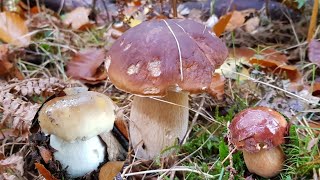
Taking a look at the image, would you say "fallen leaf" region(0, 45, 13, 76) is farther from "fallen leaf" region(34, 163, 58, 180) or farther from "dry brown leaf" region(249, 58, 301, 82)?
"dry brown leaf" region(249, 58, 301, 82)

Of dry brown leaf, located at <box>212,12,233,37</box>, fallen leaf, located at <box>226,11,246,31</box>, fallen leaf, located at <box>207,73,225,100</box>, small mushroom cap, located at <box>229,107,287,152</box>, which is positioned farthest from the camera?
fallen leaf, located at <box>226,11,246,31</box>

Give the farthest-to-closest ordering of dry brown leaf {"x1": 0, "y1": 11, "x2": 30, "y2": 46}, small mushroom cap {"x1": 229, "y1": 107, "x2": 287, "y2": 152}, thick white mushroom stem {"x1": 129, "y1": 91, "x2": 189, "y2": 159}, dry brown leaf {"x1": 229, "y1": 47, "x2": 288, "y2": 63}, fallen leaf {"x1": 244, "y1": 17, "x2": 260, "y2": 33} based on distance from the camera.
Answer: fallen leaf {"x1": 244, "y1": 17, "x2": 260, "y2": 33} < dry brown leaf {"x1": 0, "y1": 11, "x2": 30, "y2": 46} < dry brown leaf {"x1": 229, "y1": 47, "x2": 288, "y2": 63} < thick white mushroom stem {"x1": 129, "y1": 91, "x2": 189, "y2": 159} < small mushroom cap {"x1": 229, "y1": 107, "x2": 287, "y2": 152}

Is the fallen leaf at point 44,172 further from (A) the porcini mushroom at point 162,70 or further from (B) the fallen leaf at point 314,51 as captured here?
(B) the fallen leaf at point 314,51

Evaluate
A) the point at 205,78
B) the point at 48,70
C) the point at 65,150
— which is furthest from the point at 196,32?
the point at 48,70

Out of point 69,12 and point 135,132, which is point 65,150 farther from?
point 69,12

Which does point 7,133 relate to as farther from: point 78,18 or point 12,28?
point 78,18

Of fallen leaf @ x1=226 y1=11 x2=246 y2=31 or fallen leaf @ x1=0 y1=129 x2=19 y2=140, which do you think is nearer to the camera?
fallen leaf @ x1=0 y1=129 x2=19 y2=140

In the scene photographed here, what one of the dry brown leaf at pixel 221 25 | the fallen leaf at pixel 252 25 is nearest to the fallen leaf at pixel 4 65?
the dry brown leaf at pixel 221 25

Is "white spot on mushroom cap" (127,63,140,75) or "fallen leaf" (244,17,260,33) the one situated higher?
"white spot on mushroom cap" (127,63,140,75)

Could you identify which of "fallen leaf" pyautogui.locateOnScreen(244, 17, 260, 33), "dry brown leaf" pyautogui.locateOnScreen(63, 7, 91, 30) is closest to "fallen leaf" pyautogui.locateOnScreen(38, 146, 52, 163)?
"dry brown leaf" pyautogui.locateOnScreen(63, 7, 91, 30)
